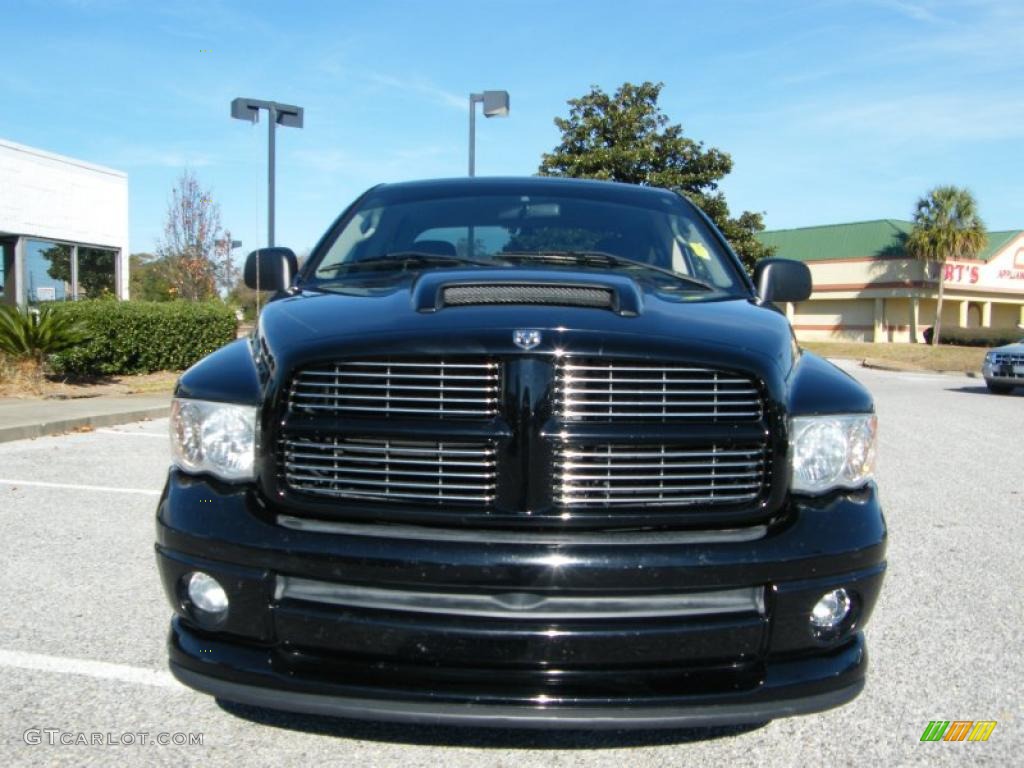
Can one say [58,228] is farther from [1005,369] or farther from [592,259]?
[1005,369]

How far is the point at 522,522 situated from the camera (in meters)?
2.30

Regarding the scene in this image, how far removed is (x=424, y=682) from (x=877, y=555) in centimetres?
123

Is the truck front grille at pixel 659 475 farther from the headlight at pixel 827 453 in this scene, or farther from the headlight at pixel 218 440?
the headlight at pixel 218 440

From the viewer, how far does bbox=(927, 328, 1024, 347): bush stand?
1887 inches

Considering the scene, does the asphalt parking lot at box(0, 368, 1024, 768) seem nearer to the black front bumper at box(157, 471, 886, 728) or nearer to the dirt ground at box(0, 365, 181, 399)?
the black front bumper at box(157, 471, 886, 728)

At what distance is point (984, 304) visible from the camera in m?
60.3

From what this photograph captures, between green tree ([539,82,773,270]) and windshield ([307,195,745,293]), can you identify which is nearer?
windshield ([307,195,745,293])

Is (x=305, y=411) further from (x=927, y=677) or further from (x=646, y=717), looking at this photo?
(x=927, y=677)

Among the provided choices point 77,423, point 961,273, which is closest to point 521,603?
point 77,423

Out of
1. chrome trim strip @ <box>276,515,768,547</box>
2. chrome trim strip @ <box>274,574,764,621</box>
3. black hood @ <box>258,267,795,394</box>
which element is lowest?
chrome trim strip @ <box>274,574,764,621</box>

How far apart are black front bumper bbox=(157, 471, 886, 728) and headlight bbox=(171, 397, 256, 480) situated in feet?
0.54

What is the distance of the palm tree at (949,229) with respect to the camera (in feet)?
174

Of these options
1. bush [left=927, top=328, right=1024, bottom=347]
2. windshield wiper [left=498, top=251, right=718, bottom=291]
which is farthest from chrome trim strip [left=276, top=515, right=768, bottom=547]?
bush [left=927, top=328, right=1024, bottom=347]

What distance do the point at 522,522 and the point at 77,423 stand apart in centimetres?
888
